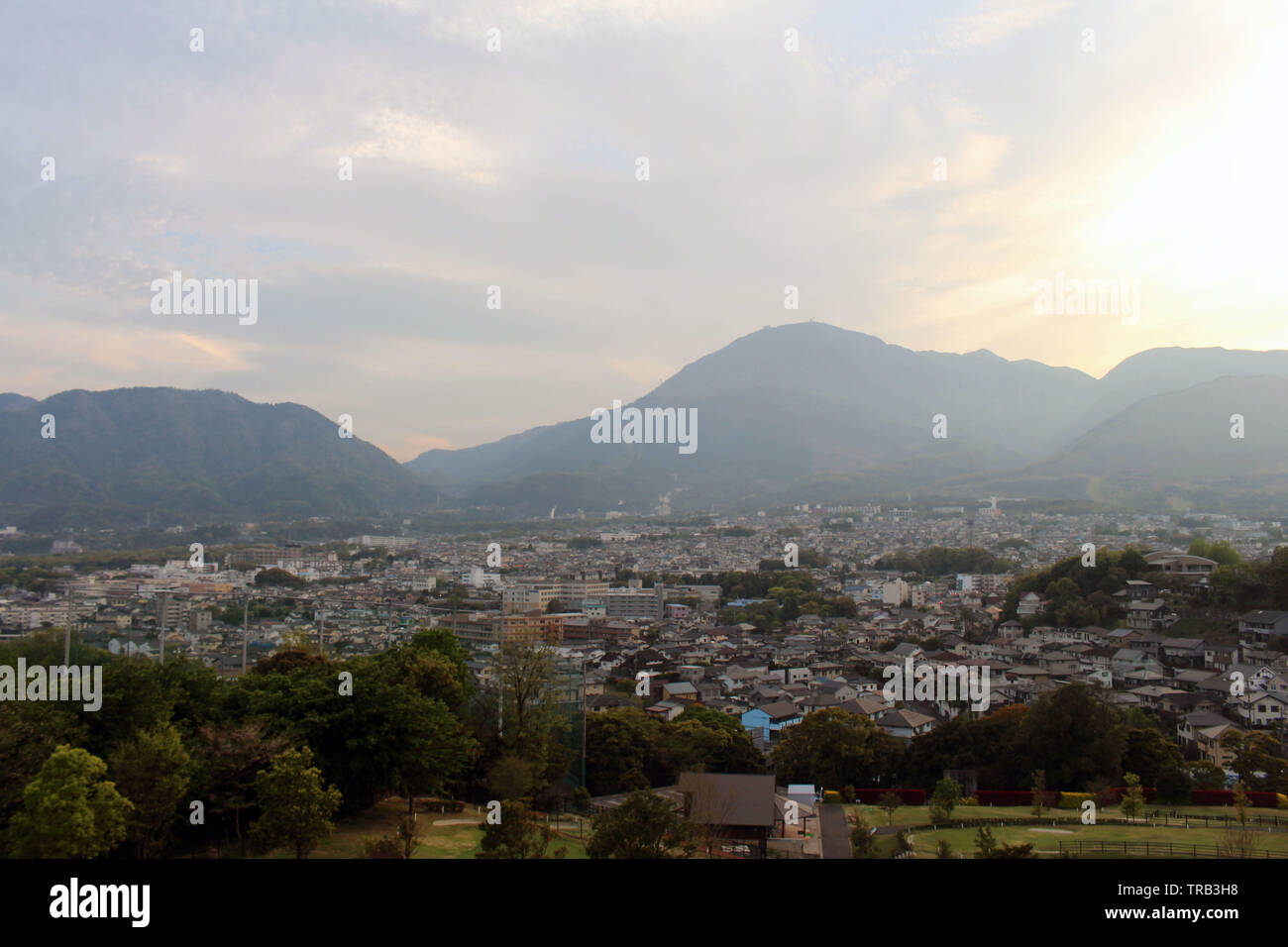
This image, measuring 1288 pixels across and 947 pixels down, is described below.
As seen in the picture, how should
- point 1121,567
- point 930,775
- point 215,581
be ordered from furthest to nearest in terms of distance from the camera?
point 215,581, point 1121,567, point 930,775

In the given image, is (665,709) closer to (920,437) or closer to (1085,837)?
(1085,837)

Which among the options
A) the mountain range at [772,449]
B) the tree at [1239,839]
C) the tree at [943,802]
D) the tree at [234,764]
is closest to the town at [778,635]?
the tree at [1239,839]

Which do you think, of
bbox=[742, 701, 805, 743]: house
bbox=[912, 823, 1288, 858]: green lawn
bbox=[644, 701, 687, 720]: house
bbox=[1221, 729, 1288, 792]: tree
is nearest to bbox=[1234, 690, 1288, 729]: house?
bbox=[1221, 729, 1288, 792]: tree

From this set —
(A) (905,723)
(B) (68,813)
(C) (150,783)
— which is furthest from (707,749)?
(B) (68,813)
